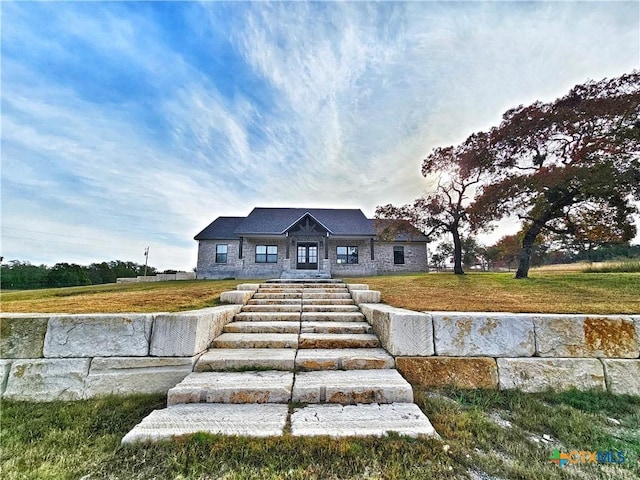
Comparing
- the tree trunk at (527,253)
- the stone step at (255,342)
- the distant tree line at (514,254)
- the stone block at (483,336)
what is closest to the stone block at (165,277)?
the stone step at (255,342)

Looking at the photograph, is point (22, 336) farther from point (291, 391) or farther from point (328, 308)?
point (328, 308)

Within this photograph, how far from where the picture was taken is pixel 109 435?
79.6 inches

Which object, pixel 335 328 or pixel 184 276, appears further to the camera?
pixel 184 276

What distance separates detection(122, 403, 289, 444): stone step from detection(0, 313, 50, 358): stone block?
1.86m

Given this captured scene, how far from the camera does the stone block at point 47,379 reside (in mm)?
2707

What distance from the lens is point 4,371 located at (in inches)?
109

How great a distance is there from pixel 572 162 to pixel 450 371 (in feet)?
36.6

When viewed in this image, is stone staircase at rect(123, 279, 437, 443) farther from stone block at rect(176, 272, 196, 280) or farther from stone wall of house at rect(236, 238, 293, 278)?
stone block at rect(176, 272, 196, 280)

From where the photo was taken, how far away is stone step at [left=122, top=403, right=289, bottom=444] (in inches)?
73.3

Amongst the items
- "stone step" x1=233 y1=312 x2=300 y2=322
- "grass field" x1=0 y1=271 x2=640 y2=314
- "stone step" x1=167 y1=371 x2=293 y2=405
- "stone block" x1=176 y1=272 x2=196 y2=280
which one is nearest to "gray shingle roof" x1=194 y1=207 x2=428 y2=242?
"stone block" x1=176 y1=272 x2=196 y2=280

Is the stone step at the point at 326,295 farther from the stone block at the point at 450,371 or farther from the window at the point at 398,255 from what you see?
the window at the point at 398,255

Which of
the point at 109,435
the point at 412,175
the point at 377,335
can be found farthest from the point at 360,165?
the point at 109,435

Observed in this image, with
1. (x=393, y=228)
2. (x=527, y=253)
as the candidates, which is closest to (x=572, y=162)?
(x=527, y=253)

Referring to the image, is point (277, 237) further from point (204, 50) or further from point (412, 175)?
point (204, 50)
